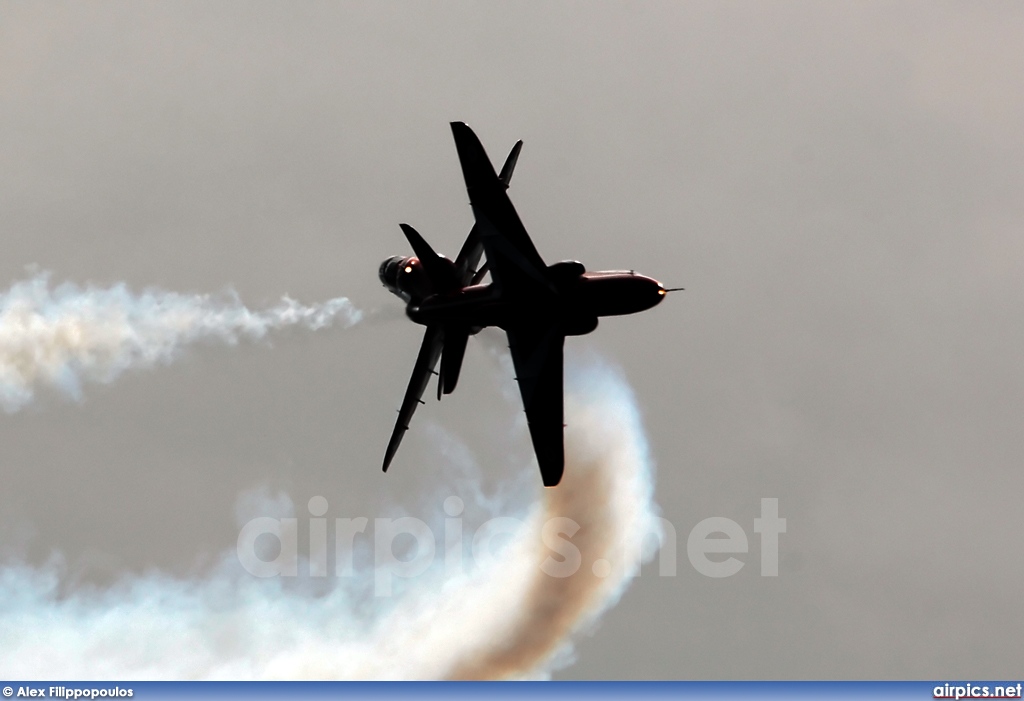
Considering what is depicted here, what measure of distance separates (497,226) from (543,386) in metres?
7.01

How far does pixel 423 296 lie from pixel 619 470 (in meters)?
13.2

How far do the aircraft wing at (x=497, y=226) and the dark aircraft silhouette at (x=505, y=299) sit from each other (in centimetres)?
4

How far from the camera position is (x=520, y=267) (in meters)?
50.9

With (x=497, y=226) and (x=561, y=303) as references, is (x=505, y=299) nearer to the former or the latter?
(x=561, y=303)

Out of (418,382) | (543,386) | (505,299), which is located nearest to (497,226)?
(505,299)

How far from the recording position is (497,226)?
5138 centimetres

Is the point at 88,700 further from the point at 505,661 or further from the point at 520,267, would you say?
the point at 520,267

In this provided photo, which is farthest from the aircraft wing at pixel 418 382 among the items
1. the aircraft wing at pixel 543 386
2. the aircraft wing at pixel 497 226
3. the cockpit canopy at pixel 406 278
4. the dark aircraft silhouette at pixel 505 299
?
the aircraft wing at pixel 497 226

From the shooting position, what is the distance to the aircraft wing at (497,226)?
5062 centimetres

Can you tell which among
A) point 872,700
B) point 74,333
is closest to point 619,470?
point 74,333

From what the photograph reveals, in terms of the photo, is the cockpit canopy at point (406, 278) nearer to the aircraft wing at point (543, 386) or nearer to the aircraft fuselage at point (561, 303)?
the aircraft fuselage at point (561, 303)

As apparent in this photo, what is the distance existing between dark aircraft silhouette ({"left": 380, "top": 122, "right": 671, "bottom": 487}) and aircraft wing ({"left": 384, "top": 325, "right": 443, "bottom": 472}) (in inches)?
1.7

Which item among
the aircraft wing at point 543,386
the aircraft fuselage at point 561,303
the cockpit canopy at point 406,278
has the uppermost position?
the cockpit canopy at point 406,278

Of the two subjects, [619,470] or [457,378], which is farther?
[619,470]
